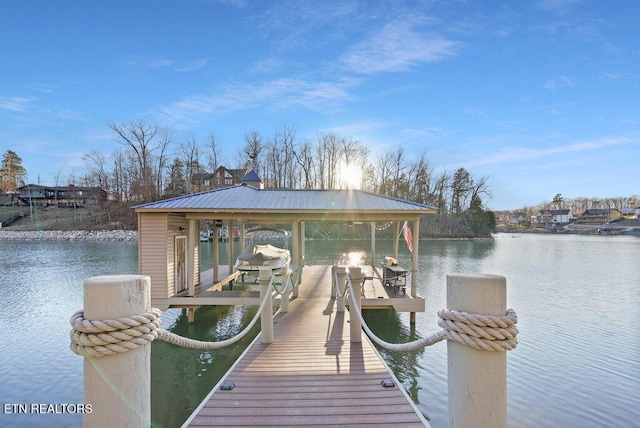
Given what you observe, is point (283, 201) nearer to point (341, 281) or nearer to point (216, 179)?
point (341, 281)

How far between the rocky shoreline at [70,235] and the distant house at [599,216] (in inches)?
4234

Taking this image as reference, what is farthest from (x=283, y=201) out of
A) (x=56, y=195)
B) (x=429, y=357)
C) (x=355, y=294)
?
(x=56, y=195)

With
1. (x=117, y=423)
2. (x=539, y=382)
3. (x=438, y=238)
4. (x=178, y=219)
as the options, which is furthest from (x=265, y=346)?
(x=438, y=238)

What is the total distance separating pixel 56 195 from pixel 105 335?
8382 cm

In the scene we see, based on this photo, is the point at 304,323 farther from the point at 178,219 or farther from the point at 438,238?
the point at 438,238

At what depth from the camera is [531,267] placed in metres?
22.6

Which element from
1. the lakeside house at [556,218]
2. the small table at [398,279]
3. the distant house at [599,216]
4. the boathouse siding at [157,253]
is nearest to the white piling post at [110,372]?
the boathouse siding at [157,253]

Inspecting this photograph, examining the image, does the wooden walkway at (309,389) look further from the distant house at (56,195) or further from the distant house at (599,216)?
the distant house at (599,216)

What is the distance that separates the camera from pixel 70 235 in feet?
145

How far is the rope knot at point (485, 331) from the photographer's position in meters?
1.46

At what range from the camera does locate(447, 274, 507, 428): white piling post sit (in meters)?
1.49

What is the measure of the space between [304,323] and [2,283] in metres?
16.4

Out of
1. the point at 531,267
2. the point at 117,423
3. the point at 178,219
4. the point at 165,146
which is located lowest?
the point at 531,267

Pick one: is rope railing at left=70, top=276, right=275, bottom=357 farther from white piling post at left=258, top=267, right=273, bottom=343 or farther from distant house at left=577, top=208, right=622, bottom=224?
distant house at left=577, top=208, right=622, bottom=224
